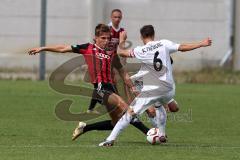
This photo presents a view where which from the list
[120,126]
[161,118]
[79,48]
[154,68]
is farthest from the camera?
[161,118]

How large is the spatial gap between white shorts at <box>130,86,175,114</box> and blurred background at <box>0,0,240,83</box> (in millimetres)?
27228

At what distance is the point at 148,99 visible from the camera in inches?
574

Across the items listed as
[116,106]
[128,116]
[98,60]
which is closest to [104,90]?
[116,106]

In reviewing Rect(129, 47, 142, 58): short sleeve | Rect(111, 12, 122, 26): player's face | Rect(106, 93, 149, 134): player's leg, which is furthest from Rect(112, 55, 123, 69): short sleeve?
Rect(111, 12, 122, 26): player's face

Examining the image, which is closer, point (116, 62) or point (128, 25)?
point (116, 62)

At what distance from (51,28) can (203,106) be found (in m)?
20.1

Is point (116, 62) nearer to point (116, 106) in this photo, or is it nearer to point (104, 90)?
point (104, 90)

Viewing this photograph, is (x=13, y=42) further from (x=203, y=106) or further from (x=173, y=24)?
Answer: (x=203, y=106)

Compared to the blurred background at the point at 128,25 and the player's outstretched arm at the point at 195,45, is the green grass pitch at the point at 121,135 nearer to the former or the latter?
the player's outstretched arm at the point at 195,45

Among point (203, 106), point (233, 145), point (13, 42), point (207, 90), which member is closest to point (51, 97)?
point (203, 106)

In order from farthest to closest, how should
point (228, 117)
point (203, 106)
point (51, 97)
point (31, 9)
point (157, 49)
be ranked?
point (31, 9), point (51, 97), point (203, 106), point (228, 117), point (157, 49)

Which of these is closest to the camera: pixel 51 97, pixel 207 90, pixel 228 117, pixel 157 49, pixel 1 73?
pixel 157 49

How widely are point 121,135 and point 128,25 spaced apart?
28.2 meters

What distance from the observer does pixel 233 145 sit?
49.5 ft
